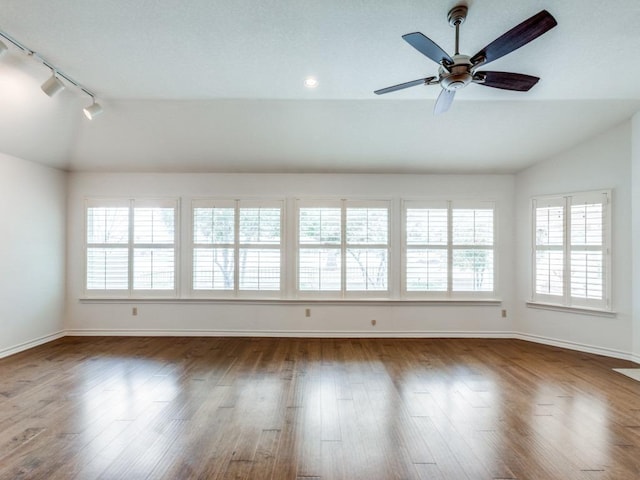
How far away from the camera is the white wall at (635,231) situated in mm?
4000

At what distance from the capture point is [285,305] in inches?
203

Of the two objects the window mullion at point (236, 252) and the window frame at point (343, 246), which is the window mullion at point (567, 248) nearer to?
the window frame at point (343, 246)

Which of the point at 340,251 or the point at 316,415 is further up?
the point at 340,251

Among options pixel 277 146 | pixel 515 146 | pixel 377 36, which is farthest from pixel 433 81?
pixel 515 146

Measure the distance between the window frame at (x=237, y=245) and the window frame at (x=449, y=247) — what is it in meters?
1.90

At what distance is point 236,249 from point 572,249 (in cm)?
486

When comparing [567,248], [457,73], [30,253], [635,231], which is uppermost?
[457,73]

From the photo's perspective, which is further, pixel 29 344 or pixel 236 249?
pixel 236 249

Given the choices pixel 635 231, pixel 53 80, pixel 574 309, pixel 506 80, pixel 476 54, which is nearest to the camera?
pixel 476 54

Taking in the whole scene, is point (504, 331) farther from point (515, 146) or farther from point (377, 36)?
point (377, 36)

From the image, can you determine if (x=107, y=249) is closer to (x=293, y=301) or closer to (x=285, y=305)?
(x=285, y=305)

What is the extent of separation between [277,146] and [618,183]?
14.6 feet

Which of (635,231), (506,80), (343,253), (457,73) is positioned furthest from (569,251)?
(457,73)

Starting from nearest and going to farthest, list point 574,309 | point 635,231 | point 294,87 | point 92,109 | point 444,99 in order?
1. point 444,99
2. point 294,87
3. point 92,109
4. point 635,231
5. point 574,309
